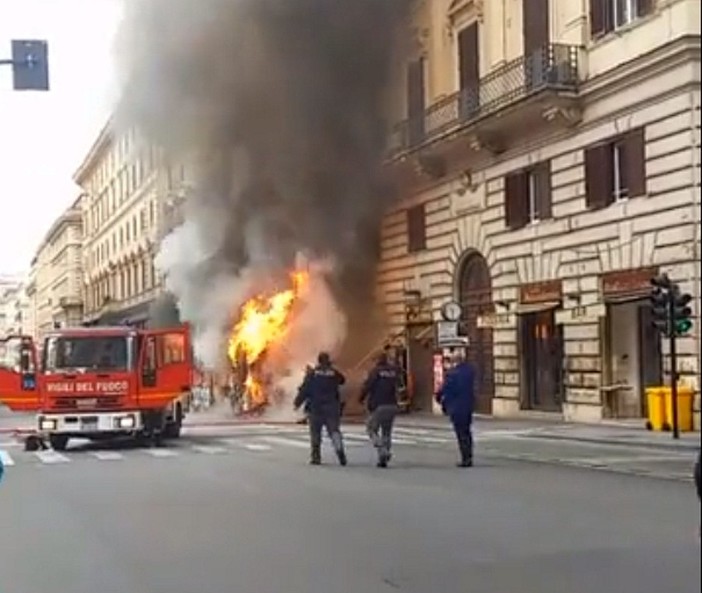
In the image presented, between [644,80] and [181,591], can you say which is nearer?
[181,591]

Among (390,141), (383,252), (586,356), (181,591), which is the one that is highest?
(390,141)

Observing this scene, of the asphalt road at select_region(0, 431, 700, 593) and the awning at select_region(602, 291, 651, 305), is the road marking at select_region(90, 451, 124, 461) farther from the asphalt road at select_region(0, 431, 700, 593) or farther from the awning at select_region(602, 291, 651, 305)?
the awning at select_region(602, 291, 651, 305)

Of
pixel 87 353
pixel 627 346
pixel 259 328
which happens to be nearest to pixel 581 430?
pixel 627 346

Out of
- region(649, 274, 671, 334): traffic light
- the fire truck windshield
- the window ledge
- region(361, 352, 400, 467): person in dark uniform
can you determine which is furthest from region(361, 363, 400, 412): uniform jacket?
the window ledge

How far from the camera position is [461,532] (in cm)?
1050

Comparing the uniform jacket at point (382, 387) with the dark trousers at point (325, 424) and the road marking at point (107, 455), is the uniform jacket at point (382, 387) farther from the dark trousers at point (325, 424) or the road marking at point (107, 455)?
the road marking at point (107, 455)

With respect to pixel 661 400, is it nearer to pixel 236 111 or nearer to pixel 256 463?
pixel 256 463

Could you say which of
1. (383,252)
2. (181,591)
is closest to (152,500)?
(181,591)

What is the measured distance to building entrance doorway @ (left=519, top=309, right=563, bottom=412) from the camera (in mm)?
30078

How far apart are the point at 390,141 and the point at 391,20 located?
3.40 metres

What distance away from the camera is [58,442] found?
2447 centimetres

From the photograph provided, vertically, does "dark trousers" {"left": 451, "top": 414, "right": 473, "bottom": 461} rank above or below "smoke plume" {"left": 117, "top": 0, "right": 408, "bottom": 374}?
below

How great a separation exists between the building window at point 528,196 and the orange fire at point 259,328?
7.87m

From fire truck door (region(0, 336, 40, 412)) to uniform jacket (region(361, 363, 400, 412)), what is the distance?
7656mm
